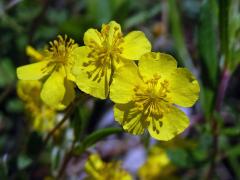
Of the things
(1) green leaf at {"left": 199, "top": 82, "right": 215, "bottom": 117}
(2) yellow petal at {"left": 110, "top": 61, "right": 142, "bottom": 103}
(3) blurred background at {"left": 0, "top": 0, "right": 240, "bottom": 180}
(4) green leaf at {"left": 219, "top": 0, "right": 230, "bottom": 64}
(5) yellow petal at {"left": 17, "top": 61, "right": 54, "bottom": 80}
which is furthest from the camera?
(1) green leaf at {"left": 199, "top": 82, "right": 215, "bottom": 117}

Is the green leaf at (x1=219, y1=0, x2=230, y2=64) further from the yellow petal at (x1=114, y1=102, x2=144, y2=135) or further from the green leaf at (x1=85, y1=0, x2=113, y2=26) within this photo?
the green leaf at (x1=85, y1=0, x2=113, y2=26)

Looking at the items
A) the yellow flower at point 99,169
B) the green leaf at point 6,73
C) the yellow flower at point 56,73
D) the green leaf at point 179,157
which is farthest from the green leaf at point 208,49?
the green leaf at point 6,73

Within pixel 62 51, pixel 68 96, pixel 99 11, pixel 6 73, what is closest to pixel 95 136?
A: pixel 68 96

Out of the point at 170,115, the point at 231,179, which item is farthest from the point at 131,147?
the point at 170,115

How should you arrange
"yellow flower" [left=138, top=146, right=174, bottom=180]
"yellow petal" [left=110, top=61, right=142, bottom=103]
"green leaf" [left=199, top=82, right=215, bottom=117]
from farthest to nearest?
1. "yellow flower" [left=138, top=146, right=174, bottom=180]
2. "green leaf" [left=199, top=82, right=215, bottom=117]
3. "yellow petal" [left=110, top=61, right=142, bottom=103]

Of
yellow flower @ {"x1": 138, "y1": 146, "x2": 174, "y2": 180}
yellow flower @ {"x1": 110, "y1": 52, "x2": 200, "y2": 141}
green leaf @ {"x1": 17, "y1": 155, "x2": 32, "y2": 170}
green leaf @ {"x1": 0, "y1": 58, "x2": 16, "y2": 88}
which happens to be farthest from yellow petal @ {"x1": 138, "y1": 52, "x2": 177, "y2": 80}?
green leaf @ {"x1": 0, "y1": 58, "x2": 16, "y2": 88}

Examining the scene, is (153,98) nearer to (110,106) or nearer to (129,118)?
(129,118)

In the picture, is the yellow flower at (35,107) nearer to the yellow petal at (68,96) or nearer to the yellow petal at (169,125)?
the yellow petal at (68,96)
